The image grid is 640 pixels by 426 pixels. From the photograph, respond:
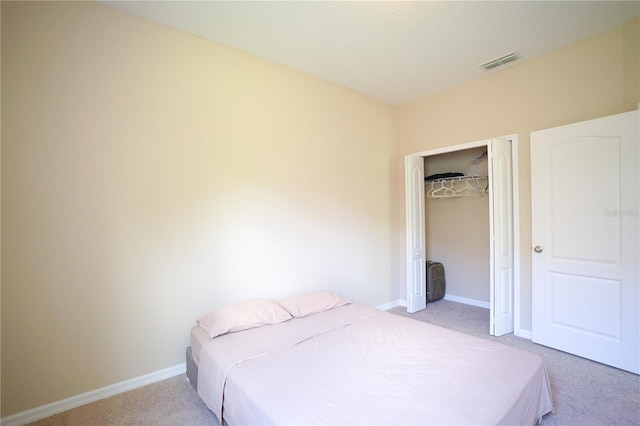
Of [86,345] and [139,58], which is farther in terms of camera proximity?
[139,58]

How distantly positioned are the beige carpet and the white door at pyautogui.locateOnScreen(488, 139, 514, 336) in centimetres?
61

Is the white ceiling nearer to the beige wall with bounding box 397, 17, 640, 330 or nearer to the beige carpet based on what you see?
the beige wall with bounding box 397, 17, 640, 330

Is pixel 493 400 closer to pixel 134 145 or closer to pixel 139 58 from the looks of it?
pixel 134 145

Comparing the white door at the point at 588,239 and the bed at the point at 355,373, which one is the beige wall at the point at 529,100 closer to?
the white door at the point at 588,239

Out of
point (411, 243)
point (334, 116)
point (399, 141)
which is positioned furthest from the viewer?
point (399, 141)

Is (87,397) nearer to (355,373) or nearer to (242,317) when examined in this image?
(242,317)

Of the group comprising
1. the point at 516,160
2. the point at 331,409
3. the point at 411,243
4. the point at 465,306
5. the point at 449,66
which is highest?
the point at 449,66

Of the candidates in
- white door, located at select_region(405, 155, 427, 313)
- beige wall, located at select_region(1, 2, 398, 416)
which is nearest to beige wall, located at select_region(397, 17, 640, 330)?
white door, located at select_region(405, 155, 427, 313)

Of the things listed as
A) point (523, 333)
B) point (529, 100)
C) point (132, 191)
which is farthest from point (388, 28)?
point (523, 333)

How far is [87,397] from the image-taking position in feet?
7.10

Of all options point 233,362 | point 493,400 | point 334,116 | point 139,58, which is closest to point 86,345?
point 233,362

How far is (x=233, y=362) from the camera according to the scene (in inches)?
74.2

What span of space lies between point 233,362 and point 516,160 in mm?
3411

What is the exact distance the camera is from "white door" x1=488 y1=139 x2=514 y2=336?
10.7 feet
